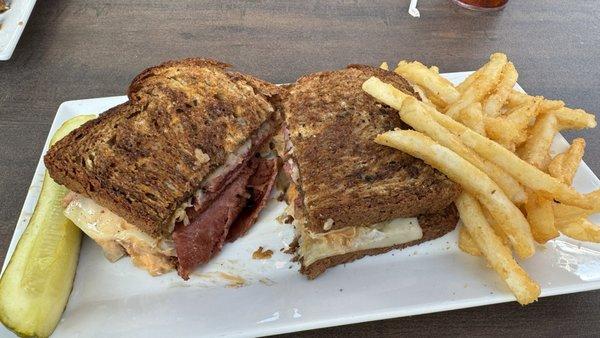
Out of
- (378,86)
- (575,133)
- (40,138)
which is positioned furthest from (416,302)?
(40,138)

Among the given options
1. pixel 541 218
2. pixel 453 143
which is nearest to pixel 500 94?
pixel 453 143

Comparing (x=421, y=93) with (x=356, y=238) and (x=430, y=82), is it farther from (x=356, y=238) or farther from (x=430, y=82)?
(x=356, y=238)

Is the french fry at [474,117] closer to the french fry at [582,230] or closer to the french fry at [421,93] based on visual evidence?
the french fry at [421,93]

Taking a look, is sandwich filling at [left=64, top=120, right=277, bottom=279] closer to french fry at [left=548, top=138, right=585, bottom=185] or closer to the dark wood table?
the dark wood table

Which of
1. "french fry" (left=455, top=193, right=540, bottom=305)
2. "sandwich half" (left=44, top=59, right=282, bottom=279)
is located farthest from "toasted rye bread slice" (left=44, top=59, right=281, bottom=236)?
"french fry" (left=455, top=193, right=540, bottom=305)

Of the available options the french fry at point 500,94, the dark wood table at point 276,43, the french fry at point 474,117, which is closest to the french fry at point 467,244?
the french fry at point 474,117

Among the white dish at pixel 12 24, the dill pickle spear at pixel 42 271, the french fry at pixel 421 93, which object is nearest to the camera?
the dill pickle spear at pixel 42 271

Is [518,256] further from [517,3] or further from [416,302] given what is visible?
[517,3]
